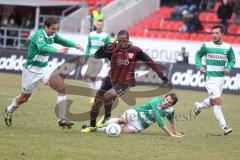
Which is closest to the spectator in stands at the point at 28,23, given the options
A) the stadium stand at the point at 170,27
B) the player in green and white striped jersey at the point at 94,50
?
the stadium stand at the point at 170,27

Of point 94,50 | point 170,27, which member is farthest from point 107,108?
point 170,27

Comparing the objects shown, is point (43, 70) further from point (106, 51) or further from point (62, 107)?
point (106, 51)

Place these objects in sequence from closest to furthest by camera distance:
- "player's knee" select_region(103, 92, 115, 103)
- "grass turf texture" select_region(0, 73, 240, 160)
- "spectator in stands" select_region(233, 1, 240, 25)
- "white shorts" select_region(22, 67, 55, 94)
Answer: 1. "grass turf texture" select_region(0, 73, 240, 160)
2. "player's knee" select_region(103, 92, 115, 103)
3. "white shorts" select_region(22, 67, 55, 94)
4. "spectator in stands" select_region(233, 1, 240, 25)

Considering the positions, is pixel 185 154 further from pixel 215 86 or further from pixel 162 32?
pixel 162 32

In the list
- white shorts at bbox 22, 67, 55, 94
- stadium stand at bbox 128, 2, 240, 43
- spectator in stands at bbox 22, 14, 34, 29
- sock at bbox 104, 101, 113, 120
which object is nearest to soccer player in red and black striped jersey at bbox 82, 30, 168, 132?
sock at bbox 104, 101, 113, 120

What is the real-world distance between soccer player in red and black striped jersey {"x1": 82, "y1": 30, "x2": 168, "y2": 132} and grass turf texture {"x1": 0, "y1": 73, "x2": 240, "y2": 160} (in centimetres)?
71

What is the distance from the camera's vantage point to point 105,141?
1348cm

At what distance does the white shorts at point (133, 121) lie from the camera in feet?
48.4

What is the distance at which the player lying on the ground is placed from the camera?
47.3 ft

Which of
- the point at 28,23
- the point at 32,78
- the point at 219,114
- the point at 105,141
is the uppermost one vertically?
the point at 32,78

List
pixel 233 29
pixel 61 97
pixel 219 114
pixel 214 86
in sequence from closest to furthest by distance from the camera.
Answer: pixel 61 97
pixel 219 114
pixel 214 86
pixel 233 29

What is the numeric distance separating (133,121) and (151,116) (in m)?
0.41

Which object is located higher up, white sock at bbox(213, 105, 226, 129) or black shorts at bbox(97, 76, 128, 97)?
black shorts at bbox(97, 76, 128, 97)

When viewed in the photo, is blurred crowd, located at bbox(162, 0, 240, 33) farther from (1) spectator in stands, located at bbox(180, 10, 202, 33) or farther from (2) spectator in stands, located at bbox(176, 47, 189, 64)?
(2) spectator in stands, located at bbox(176, 47, 189, 64)
